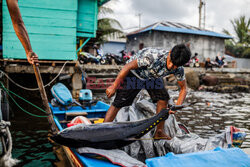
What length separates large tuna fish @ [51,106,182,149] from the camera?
2801 mm

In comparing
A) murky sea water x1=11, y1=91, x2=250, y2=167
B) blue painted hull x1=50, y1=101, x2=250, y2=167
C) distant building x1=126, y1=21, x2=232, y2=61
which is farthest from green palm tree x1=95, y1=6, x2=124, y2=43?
blue painted hull x1=50, y1=101, x2=250, y2=167

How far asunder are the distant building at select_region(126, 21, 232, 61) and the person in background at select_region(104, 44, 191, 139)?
2036cm

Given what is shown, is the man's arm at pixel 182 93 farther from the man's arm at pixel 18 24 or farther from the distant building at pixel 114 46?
the distant building at pixel 114 46

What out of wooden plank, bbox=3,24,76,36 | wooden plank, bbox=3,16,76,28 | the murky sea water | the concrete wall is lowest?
the murky sea water

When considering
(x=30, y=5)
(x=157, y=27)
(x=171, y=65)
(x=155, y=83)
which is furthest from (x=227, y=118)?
(x=157, y=27)

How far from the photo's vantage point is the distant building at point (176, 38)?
80.1 ft

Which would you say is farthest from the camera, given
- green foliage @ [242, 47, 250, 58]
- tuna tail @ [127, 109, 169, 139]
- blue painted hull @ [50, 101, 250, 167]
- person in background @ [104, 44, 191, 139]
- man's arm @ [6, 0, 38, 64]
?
green foliage @ [242, 47, 250, 58]

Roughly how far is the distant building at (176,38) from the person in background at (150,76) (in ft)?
66.8

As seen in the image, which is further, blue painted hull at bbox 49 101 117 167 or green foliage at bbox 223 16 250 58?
green foliage at bbox 223 16 250 58

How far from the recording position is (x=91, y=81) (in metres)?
14.6

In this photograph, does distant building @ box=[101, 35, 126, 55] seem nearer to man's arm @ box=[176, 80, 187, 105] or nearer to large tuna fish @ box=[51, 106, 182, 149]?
man's arm @ box=[176, 80, 187, 105]

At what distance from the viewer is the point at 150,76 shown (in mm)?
3732

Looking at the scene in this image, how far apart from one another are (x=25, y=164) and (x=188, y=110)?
22.7 feet

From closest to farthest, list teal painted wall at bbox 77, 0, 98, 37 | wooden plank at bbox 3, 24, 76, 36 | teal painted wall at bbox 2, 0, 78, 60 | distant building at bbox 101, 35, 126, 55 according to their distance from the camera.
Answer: wooden plank at bbox 3, 24, 76, 36
teal painted wall at bbox 2, 0, 78, 60
teal painted wall at bbox 77, 0, 98, 37
distant building at bbox 101, 35, 126, 55
